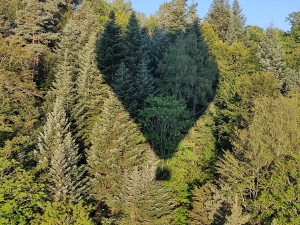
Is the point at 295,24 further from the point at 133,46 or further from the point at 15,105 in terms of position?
the point at 15,105

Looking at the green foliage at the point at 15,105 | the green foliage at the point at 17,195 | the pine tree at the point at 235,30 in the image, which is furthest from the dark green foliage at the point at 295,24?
the green foliage at the point at 17,195

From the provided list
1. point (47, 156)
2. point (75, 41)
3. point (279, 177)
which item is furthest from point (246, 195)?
point (75, 41)

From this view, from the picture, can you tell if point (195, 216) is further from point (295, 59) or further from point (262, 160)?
point (295, 59)

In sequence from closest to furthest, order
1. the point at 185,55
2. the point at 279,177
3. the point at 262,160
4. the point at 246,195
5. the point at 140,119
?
the point at 279,177 < the point at 262,160 < the point at 246,195 < the point at 140,119 < the point at 185,55

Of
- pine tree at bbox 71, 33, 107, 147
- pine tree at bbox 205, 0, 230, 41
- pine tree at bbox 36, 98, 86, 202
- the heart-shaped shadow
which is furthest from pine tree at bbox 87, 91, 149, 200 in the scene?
pine tree at bbox 205, 0, 230, 41

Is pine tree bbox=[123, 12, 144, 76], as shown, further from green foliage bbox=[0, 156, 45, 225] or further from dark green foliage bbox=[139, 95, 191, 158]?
green foliage bbox=[0, 156, 45, 225]

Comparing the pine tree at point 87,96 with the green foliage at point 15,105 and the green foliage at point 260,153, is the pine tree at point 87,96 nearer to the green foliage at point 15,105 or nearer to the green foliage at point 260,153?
the green foliage at point 15,105
